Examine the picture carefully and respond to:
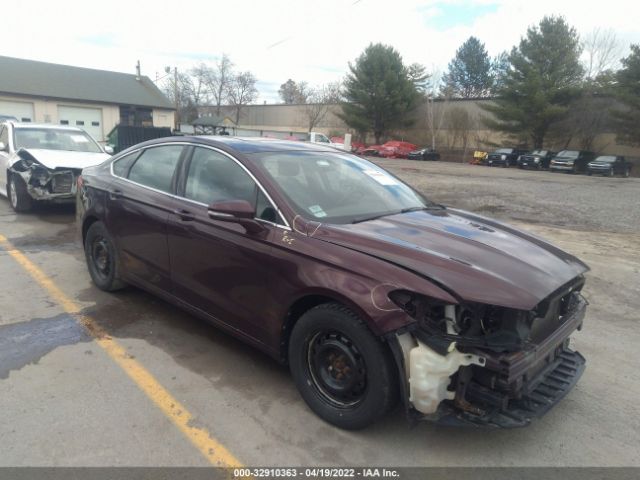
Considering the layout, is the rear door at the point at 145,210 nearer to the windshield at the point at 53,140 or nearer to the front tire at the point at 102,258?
the front tire at the point at 102,258

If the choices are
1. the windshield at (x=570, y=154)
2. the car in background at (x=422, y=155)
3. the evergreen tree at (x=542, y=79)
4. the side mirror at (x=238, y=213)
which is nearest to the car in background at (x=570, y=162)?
the windshield at (x=570, y=154)

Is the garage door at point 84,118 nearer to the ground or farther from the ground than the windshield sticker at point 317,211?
farther from the ground

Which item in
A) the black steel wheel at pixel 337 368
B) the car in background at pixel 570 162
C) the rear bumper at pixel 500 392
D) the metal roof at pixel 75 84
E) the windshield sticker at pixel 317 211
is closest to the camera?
the rear bumper at pixel 500 392

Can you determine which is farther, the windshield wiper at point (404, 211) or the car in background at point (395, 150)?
the car in background at point (395, 150)

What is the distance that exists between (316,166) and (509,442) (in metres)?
2.30

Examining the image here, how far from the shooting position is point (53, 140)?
967 centimetres

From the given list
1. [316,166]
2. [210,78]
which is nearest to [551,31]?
[316,166]

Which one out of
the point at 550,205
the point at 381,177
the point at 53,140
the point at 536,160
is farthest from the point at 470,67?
the point at 381,177

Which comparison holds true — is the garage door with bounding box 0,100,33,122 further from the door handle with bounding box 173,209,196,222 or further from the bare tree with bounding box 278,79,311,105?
the bare tree with bounding box 278,79,311,105

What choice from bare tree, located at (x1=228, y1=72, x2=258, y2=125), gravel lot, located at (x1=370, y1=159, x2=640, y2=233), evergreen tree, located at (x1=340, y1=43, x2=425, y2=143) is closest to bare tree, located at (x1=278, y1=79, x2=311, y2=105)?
bare tree, located at (x1=228, y1=72, x2=258, y2=125)

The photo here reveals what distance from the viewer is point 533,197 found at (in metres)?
14.4

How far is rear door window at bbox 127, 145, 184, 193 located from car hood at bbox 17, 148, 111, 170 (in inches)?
179

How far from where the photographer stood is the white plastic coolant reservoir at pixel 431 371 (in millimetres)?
2396

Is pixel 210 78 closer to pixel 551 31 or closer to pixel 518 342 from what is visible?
pixel 551 31
